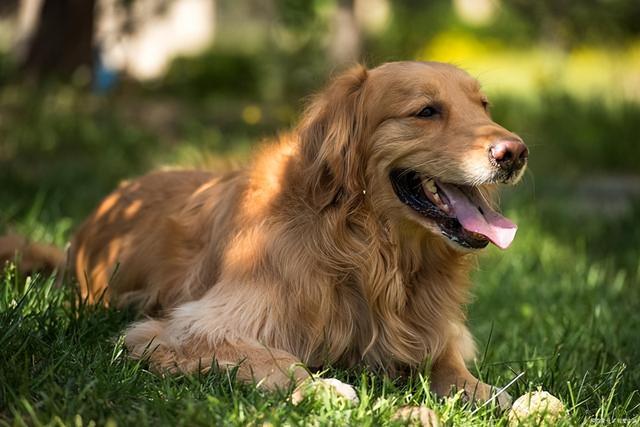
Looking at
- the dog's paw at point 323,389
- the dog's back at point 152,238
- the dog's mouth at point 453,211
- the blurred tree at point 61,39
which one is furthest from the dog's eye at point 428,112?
the blurred tree at point 61,39

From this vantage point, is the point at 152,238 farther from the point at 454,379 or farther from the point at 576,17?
the point at 576,17

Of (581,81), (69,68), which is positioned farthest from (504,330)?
(581,81)

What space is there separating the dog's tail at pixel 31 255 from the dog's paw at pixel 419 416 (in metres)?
2.22

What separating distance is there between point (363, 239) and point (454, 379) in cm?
63

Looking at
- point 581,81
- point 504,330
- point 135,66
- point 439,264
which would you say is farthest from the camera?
point 581,81

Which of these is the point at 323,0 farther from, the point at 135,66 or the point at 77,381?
the point at 77,381

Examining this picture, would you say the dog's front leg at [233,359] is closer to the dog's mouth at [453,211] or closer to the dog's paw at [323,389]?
the dog's paw at [323,389]

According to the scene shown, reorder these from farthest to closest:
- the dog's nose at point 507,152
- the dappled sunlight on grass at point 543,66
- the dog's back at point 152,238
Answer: the dappled sunlight on grass at point 543,66, the dog's back at point 152,238, the dog's nose at point 507,152

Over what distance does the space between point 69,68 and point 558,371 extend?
7.47 m

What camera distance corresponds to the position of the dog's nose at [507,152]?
3.46 m

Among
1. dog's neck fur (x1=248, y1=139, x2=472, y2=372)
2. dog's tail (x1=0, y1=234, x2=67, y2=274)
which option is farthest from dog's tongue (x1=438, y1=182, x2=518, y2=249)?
dog's tail (x1=0, y1=234, x2=67, y2=274)

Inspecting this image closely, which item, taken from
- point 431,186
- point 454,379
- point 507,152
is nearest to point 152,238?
point 431,186

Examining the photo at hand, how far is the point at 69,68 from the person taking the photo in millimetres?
10094

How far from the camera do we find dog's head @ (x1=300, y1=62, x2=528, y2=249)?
3590mm
